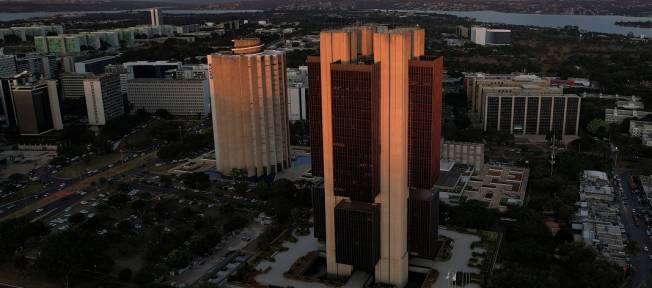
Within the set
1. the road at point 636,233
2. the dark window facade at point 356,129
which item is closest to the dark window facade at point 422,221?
the dark window facade at point 356,129

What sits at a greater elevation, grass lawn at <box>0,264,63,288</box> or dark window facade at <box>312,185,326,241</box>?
dark window facade at <box>312,185,326,241</box>

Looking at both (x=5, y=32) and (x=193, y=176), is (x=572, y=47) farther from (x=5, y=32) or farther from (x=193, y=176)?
(x=5, y=32)

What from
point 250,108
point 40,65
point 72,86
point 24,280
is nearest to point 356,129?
point 24,280

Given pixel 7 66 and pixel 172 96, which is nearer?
pixel 172 96

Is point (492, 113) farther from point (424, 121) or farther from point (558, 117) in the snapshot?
point (424, 121)

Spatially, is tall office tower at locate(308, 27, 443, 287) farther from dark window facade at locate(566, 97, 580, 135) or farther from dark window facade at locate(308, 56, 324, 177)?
dark window facade at locate(566, 97, 580, 135)

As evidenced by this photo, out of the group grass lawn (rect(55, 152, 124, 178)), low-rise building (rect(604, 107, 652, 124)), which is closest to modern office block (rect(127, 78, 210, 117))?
grass lawn (rect(55, 152, 124, 178))
